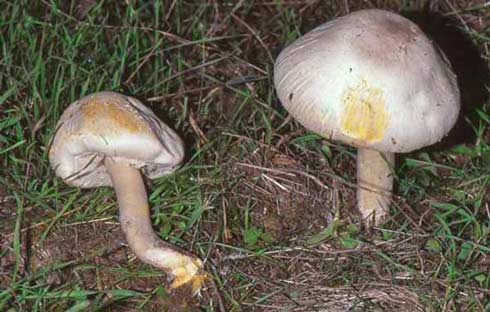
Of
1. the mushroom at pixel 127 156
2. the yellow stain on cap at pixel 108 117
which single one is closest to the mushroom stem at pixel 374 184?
the mushroom at pixel 127 156

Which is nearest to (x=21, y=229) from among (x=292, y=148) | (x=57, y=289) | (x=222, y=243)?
(x=57, y=289)

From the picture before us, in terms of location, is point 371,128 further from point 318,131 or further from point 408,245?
point 408,245

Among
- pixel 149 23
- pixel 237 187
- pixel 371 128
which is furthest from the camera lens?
pixel 149 23

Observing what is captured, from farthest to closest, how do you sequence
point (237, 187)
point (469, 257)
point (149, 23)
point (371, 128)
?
point (149, 23) → point (237, 187) → point (469, 257) → point (371, 128)

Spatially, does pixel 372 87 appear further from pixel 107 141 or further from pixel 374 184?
pixel 107 141

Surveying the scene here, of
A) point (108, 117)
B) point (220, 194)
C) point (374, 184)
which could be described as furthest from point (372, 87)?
point (108, 117)

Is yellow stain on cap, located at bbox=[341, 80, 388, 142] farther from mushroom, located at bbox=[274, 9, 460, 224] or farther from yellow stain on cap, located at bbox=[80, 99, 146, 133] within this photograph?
yellow stain on cap, located at bbox=[80, 99, 146, 133]

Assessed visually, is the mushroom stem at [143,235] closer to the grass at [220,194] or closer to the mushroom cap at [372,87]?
the grass at [220,194]

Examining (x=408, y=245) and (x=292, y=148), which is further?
(x=292, y=148)
